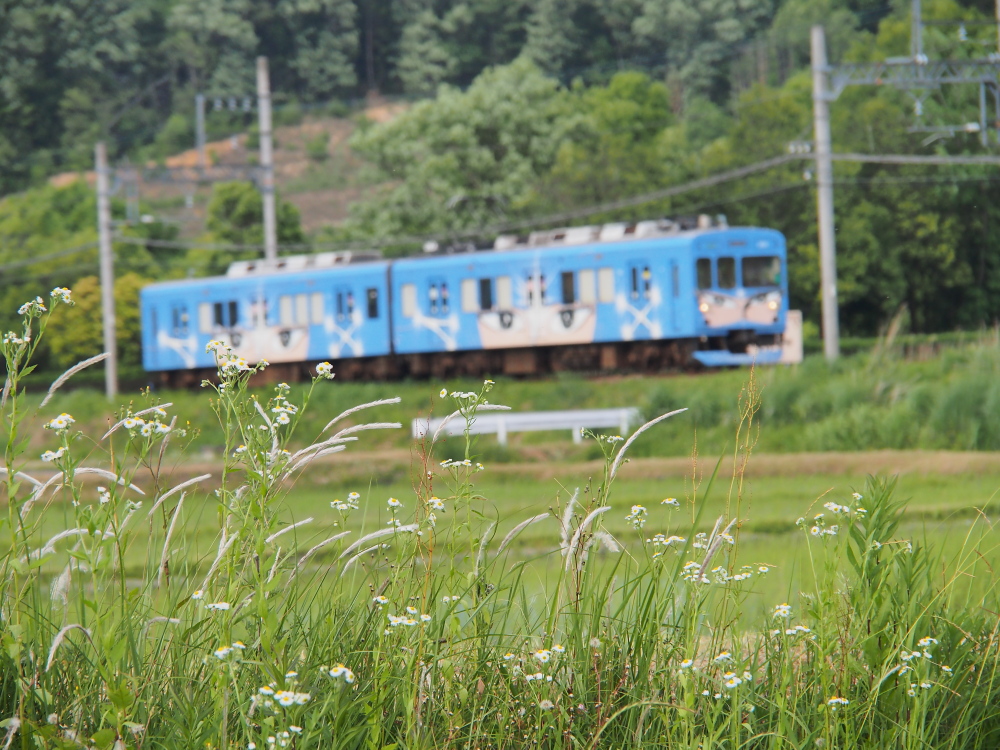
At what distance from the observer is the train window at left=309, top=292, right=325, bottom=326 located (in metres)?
25.3

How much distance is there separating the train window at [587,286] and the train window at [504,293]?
4.79 feet

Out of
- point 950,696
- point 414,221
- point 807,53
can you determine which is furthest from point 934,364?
point 807,53

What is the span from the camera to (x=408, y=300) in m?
24.1

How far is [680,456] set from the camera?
14.4 metres

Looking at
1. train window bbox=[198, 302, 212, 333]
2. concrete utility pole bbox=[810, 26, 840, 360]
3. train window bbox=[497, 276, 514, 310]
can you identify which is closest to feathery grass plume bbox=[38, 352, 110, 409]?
concrete utility pole bbox=[810, 26, 840, 360]

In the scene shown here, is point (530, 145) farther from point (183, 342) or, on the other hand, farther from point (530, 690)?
point (530, 690)

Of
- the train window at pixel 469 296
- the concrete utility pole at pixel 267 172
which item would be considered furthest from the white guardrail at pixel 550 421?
the concrete utility pole at pixel 267 172

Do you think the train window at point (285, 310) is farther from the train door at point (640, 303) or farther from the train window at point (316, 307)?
the train door at point (640, 303)

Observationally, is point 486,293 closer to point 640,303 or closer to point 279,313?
point 640,303

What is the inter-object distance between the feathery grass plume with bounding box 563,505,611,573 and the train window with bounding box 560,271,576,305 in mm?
18620

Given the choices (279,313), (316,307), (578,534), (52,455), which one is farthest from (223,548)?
(279,313)

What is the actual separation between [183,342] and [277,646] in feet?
83.5

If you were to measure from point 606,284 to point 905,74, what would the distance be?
6127mm

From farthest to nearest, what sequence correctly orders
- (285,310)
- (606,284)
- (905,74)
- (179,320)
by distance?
1. (179,320)
2. (285,310)
3. (606,284)
4. (905,74)
